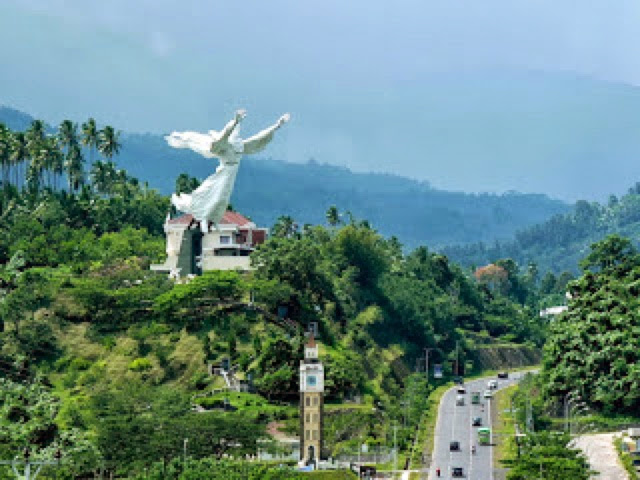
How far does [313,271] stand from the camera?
91438 mm

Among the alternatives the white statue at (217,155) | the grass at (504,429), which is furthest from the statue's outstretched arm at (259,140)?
the grass at (504,429)

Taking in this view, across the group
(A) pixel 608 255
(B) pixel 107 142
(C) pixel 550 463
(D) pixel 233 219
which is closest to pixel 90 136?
(B) pixel 107 142

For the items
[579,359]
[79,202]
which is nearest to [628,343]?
[579,359]

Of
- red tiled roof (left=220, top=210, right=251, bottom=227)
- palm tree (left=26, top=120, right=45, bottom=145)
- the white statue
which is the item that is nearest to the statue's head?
the white statue

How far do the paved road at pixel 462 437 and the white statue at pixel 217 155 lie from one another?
17.1 m

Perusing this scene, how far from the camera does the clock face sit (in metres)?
71.8

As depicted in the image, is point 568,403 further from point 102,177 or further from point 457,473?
point 102,177

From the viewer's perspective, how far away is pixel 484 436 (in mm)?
80062

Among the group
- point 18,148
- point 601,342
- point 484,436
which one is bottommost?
point 484,436

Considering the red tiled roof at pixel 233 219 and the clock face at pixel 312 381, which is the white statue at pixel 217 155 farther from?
the clock face at pixel 312 381

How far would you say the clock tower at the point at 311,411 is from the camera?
7056 centimetres

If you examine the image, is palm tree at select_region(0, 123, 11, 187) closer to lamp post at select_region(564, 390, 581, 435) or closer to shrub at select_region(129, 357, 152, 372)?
shrub at select_region(129, 357, 152, 372)

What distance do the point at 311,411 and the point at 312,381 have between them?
1445 mm

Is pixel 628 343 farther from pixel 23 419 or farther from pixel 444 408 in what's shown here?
pixel 23 419
